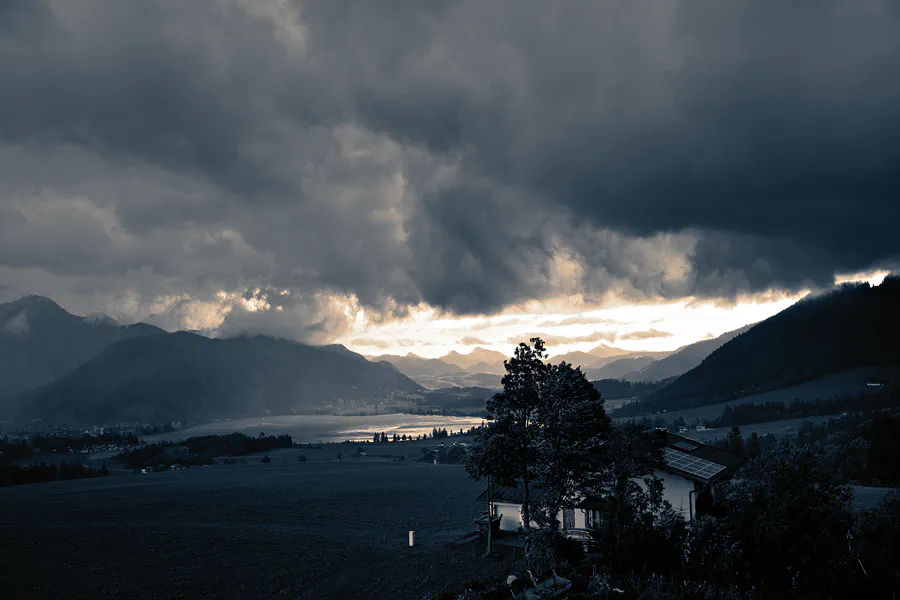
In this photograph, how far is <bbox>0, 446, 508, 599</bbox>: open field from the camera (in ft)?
111

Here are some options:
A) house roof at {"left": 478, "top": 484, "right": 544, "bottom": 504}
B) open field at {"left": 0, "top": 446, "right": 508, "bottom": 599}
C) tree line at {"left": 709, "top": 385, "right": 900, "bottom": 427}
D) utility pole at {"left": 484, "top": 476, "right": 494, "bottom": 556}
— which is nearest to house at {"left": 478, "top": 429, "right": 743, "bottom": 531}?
utility pole at {"left": 484, "top": 476, "right": 494, "bottom": 556}

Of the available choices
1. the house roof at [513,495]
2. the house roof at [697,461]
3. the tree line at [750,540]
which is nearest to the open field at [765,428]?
the house roof at [697,461]

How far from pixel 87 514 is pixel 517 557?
5521cm

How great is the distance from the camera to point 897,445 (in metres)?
63.4

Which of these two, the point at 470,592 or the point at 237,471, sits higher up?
the point at 470,592

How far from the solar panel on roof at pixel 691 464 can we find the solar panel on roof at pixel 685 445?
1.25 meters

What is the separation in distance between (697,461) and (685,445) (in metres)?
3.44

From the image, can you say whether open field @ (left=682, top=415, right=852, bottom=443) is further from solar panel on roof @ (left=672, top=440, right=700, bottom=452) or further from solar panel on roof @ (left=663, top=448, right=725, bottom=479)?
solar panel on roof @ (left=663, top=448, right=725, bottom=479)

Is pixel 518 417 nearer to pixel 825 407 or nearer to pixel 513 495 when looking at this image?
pixel 513 495

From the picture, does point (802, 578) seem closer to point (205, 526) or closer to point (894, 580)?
point (894, 580)

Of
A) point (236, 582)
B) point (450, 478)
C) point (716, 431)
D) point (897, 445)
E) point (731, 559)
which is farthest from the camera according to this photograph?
point (716, 431)

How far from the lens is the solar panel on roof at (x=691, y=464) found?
107ft

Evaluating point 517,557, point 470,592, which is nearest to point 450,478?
point 517,557

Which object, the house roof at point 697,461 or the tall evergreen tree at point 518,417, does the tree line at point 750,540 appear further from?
the house roof at point 697,461
